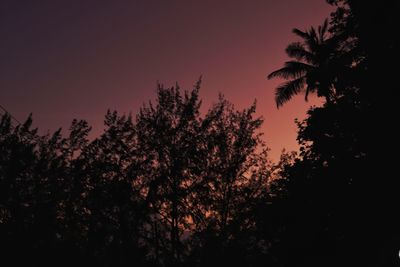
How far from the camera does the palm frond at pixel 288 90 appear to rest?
865 inches

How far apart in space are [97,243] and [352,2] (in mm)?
21014

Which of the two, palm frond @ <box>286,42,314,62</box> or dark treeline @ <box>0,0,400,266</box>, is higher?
palm frond @ <box>286,42,314,62</box>

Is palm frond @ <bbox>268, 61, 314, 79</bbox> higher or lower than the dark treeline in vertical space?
higher

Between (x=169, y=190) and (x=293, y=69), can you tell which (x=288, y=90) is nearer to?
(x=293, y=69)

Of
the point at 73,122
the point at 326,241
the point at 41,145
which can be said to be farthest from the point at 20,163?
the point at 326,241

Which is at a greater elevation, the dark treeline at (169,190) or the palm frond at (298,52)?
the palm frond at (298,52)

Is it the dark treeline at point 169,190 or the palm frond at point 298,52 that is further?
the palm frond at point 298,52

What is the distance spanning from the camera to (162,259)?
25.2 metres

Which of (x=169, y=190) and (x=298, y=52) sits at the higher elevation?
(x=298, y=52)

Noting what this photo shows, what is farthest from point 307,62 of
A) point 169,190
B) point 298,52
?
point 169,190

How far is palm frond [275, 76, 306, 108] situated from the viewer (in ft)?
72.1

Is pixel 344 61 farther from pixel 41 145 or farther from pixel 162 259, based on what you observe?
pixel 41 145

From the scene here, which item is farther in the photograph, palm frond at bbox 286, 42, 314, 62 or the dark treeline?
palm frond at bbox 286, 42, 314, 62

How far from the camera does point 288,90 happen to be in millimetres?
22375
